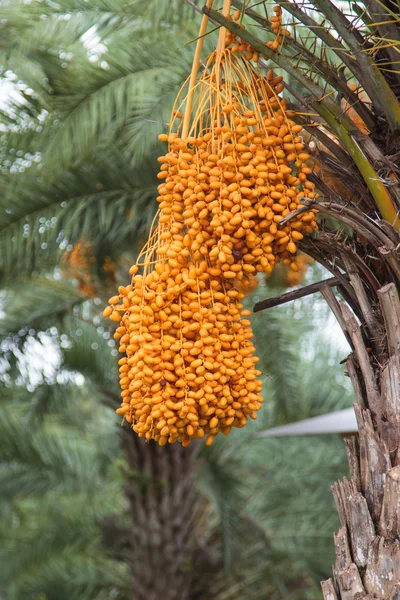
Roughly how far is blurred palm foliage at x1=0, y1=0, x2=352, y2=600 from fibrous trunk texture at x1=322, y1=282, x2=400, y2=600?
0.91 metres

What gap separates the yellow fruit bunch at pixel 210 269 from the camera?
1.46 metres

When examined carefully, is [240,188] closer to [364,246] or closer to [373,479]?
[364,246]

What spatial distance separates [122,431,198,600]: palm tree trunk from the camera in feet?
16.5

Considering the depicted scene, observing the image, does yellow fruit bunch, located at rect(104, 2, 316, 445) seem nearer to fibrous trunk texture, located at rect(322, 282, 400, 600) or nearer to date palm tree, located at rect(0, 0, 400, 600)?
date palm tree, located at rect(0, 0, 400, 600)

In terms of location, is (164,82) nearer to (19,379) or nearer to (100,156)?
(100,156)

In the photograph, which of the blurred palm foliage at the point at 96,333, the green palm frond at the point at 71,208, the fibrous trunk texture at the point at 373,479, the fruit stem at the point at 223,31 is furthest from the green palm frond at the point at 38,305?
the fibrous trunk texture at the point at 373,479

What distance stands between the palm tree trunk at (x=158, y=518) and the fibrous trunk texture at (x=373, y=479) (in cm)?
352

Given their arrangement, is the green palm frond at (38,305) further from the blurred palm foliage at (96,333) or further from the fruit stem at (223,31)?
the fruit stem at (223,31)

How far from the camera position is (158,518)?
508 cm

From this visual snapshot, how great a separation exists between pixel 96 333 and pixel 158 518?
1.61 metres

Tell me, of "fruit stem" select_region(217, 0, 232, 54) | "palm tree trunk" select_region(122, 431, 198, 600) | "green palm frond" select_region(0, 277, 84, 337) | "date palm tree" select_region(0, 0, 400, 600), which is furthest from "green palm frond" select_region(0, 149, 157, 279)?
"fruit stem" select_region(217, 0, 232, 54)

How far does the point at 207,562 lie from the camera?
5.82 m

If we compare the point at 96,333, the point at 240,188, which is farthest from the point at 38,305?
the point at 240,188

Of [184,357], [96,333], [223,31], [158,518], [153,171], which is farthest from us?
[96,333]
